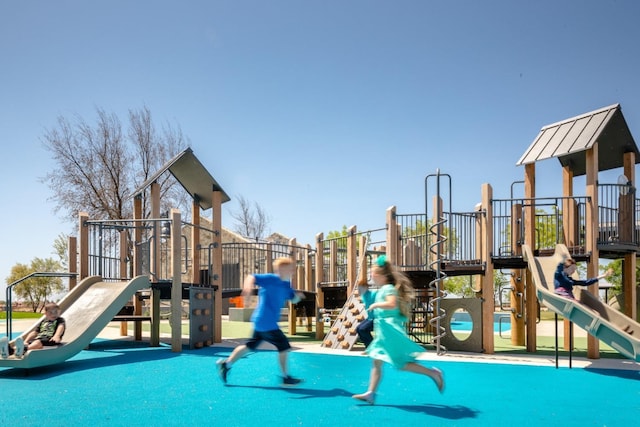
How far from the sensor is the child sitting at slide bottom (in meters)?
10.1

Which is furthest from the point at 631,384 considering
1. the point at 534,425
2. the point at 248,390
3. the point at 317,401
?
the point at 248,390

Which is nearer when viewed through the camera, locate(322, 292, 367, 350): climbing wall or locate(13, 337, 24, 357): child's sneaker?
locate(13, 337, 24, 357): child's sneaker

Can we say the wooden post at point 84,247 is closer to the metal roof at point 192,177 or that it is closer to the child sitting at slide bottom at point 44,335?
the metal roof at point 192,177

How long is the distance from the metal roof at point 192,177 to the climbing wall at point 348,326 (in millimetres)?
4917

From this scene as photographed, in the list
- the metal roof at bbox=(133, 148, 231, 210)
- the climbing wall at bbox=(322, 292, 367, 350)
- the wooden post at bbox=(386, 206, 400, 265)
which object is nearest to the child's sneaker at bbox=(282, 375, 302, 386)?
the climbing wall at bbox=(322, 292, 367, 350)

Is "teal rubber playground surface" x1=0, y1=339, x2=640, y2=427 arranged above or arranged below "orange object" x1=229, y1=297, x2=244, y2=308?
above

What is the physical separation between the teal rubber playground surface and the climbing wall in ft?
5.94

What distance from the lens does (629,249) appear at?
46.1 ft

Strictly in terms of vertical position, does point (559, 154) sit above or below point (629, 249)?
above

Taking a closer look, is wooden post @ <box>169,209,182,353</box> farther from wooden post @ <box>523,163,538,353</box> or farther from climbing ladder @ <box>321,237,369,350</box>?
wooden post @ <box>523,163,538,353</box>

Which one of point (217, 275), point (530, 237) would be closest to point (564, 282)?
point (530, 237)

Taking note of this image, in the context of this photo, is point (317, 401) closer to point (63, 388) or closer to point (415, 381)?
point (415, 381)

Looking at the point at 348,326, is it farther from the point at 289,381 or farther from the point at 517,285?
the point at 289,381

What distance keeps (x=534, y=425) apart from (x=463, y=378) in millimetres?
3391
